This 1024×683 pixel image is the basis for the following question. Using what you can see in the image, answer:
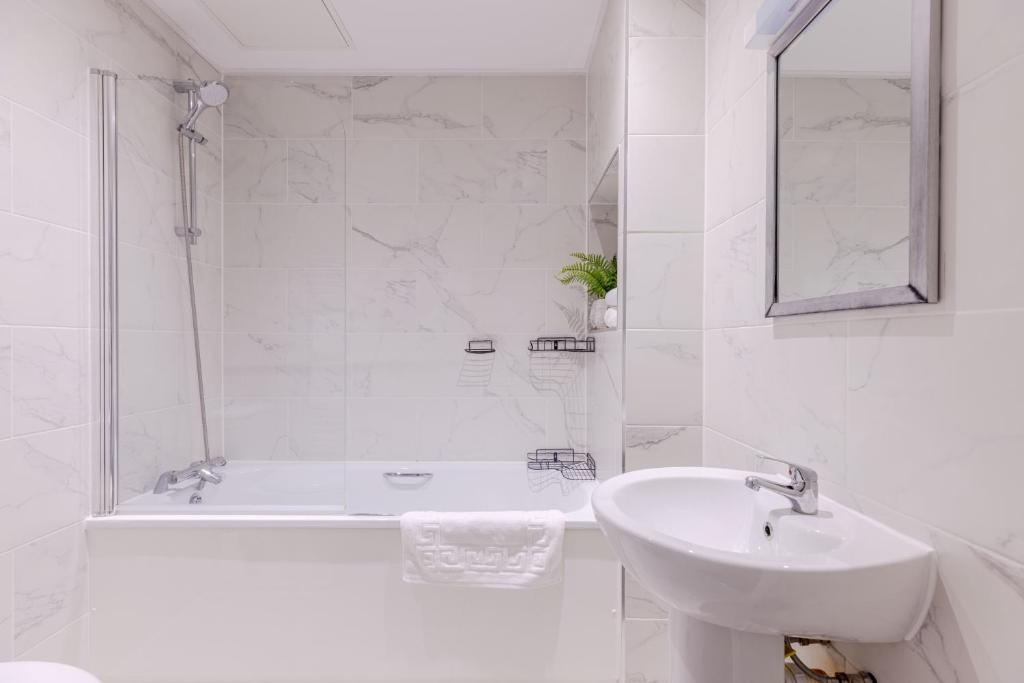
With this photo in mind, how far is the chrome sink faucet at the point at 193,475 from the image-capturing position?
2.05m

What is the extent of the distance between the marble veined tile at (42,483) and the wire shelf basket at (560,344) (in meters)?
1.81

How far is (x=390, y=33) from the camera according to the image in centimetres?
237

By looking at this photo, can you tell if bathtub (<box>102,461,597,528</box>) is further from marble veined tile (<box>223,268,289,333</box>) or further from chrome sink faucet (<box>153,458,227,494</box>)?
marble veined tile (<box>223,268,289,333</box>)

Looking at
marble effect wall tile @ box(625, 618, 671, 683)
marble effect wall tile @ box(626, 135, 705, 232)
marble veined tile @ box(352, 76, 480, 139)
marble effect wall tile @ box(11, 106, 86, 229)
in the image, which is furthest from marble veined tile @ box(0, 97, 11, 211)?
marble effect wall tile @ box(625, 618, 671, 683)

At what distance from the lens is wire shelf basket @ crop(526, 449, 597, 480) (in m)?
2.52

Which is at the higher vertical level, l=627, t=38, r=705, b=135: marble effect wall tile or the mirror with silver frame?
l=627, t=38, r=705, b=135: marble effect wall tile

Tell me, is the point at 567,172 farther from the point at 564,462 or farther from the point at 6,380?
the point at 6,380

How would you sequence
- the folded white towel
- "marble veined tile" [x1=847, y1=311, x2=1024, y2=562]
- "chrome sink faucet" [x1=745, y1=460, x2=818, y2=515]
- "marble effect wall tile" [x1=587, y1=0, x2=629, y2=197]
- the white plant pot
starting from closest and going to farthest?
"marble veined tile" [x1=847, y1=311, x2=1024, y2=562] < "chrome sink faucet" [x1=745, y1=460, x2=818, y2=515] < the folded white towel < "marble effect wall tile" [x1=587, y1=0, x2=629, y2=197] < the white plant pot

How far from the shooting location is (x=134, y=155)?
1.99 m

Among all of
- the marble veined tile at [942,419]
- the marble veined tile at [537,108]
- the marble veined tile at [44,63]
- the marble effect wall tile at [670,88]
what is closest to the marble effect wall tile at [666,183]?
the marble effect wall tile at [670,88]

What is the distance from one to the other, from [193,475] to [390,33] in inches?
78.3

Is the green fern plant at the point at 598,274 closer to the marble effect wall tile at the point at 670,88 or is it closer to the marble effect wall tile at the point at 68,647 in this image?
the marble effect wall tile at the point at 670,88

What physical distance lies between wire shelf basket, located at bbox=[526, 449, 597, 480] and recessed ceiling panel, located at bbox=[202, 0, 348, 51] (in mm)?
2098

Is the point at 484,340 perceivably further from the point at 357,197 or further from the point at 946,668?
the point at 946,668
